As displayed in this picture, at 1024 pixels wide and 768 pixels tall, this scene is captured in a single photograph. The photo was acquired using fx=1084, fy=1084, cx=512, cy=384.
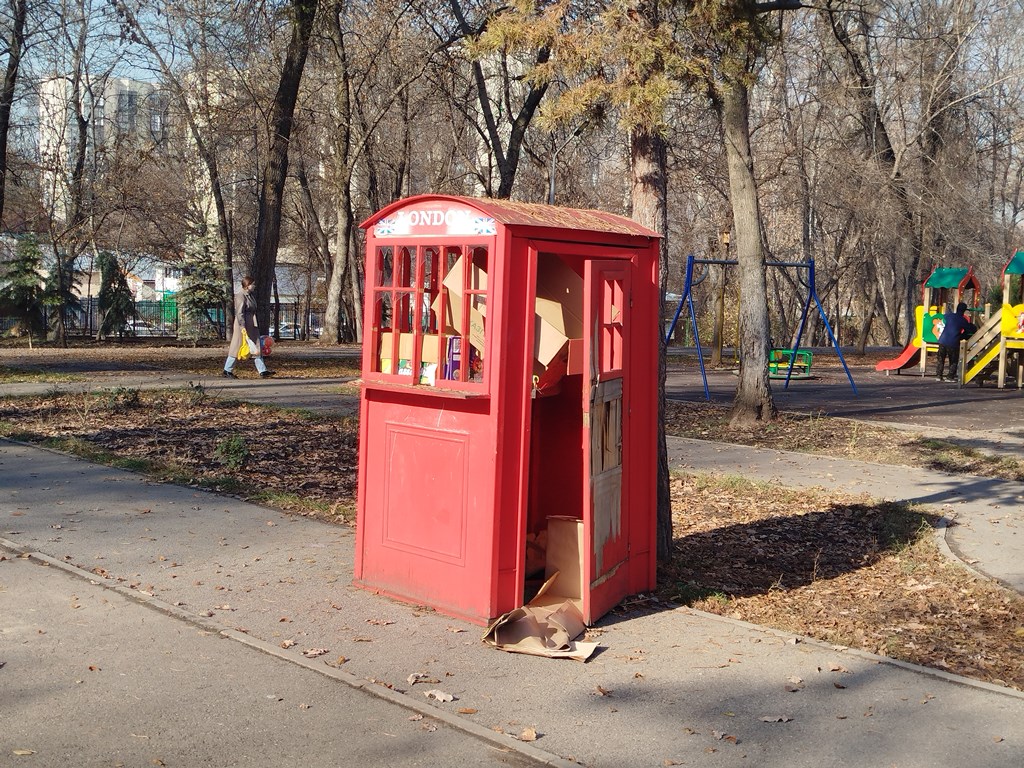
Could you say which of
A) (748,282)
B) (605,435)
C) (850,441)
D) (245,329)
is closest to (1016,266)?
(748,282)

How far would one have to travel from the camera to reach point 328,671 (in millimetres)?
5121

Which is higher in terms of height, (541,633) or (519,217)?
(519,217)

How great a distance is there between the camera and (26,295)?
30312 millimetres

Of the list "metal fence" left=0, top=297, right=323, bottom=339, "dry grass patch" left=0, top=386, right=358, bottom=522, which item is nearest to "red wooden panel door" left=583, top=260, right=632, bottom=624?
"dry grass patch" left=0, top=386, right=358, bottom=522

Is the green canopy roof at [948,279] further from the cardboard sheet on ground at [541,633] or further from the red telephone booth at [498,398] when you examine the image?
the cardboard sheet on ground at [541,633]

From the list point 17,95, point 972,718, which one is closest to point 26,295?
point 17,95

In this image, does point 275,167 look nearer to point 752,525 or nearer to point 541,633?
point 752,525

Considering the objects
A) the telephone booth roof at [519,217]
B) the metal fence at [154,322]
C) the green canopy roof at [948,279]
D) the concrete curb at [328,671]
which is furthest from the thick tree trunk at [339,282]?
the telephone booth roof at [519,217]

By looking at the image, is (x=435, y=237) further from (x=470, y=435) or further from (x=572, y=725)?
(x=572, y=725)

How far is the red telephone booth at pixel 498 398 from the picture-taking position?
5664mm

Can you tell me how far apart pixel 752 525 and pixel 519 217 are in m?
4.27

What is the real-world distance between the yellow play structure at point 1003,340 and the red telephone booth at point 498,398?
1925 cm

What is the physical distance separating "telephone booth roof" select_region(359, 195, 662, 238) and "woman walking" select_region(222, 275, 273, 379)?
14457 mm

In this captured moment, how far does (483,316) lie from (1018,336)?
2038 cm
